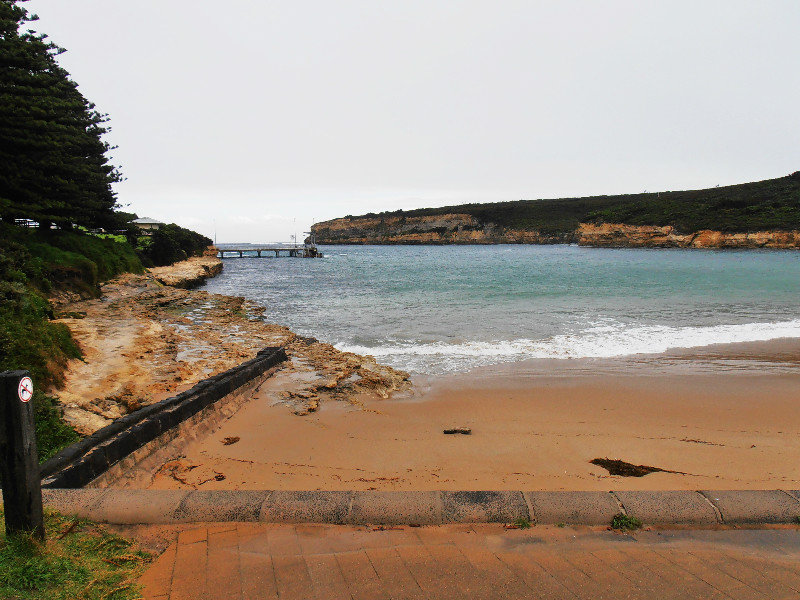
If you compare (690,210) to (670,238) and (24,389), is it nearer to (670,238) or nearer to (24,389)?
(670,238)

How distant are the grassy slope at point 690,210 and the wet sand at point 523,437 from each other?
267 feet

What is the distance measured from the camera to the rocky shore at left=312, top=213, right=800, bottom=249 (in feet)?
236

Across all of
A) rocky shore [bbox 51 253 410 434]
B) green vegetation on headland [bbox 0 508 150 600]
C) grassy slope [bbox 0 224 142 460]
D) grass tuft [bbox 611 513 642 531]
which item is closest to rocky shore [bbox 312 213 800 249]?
rocky shore [bbox 51 253 410 434]

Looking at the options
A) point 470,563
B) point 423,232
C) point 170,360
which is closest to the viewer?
point 470,563

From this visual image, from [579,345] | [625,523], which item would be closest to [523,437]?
[625,523]

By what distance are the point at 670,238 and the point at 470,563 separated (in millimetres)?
93895

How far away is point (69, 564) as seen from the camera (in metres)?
2.59

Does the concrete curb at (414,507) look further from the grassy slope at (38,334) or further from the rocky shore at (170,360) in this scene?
the rocky shore at (170,360)

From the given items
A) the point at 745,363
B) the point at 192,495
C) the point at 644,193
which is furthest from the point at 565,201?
the point at 192,495

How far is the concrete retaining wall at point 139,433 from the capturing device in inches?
153

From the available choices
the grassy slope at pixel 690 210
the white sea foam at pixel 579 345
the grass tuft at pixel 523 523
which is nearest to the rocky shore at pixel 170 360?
the white sea foam at pixel 579 345

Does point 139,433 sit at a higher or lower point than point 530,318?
higher

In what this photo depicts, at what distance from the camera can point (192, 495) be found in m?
3.39

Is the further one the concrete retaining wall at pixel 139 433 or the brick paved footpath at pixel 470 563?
the concrete retaining wall at pixel 139 433
